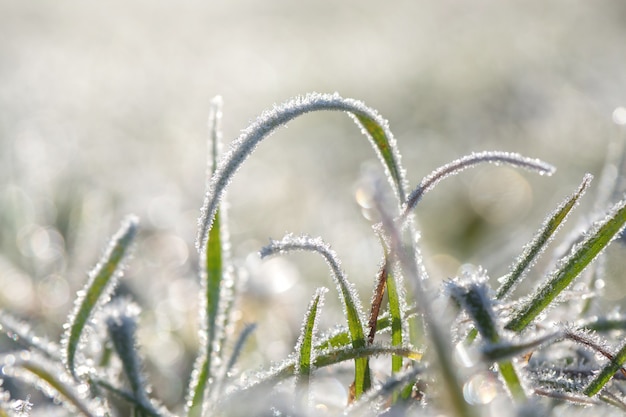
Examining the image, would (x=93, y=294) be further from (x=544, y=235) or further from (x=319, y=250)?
(x=544, y=235)

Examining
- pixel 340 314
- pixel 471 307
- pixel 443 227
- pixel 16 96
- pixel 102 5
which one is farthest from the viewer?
pixel 102 5

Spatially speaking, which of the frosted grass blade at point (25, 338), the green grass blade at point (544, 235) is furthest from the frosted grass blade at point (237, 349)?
the green grass blade at point (544, 235)

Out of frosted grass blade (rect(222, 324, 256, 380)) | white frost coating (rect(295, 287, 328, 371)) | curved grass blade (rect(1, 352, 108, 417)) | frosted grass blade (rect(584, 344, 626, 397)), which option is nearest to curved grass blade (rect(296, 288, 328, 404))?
white frost coating (rect(295, 287, 328, 371))

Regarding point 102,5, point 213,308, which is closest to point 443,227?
point 213,308

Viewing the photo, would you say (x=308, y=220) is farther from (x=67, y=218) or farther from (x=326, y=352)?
(x=326, y=352)

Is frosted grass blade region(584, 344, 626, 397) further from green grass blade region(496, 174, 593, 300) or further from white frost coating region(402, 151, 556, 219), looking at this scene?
white frost coating region(402, 151, 556, 219)

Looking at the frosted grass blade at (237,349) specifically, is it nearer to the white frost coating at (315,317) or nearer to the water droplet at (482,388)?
the white frost coating at (315,317)
